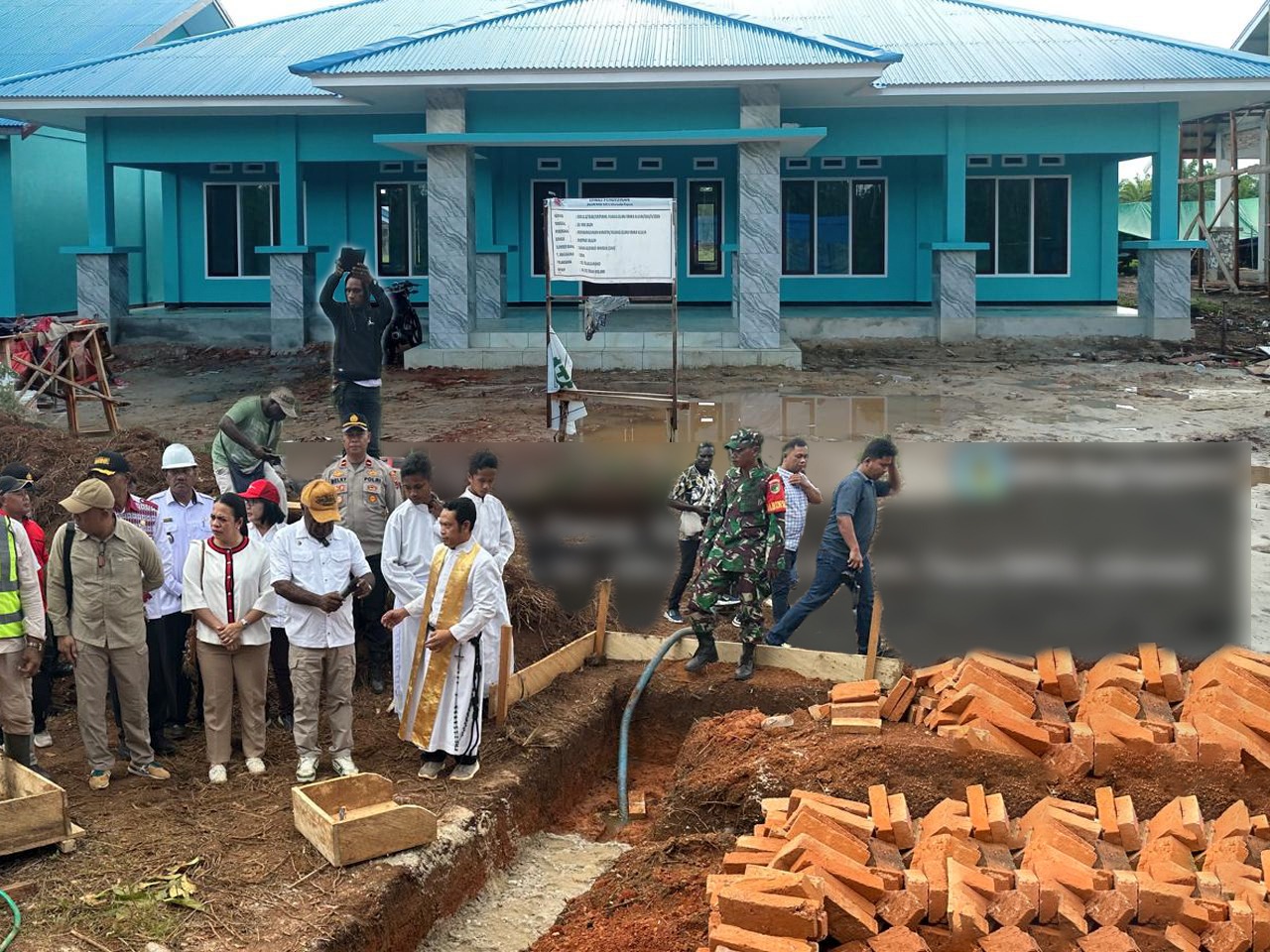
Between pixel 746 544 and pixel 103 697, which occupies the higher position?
pixel 746 544

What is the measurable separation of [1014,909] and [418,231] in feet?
63.0

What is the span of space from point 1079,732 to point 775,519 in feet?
7.67

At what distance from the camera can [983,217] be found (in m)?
22.6

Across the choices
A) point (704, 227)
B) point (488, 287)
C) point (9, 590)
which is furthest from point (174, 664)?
point (704, 227)

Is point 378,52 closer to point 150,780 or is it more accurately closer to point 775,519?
point 775,519

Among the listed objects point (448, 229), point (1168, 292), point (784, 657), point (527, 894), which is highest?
point (448, 229)

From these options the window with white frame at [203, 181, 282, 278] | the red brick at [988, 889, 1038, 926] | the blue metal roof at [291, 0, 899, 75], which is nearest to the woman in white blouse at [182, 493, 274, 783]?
the red brick at [988, 889, 1038, 926]

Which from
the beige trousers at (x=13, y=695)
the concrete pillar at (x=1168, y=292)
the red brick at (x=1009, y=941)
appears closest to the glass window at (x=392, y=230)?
the concrete pillar at (x=1168, y=292)

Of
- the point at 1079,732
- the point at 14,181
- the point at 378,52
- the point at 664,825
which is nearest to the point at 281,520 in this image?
the point at 664,825

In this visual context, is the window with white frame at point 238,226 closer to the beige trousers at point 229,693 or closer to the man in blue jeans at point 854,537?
the man in blue jeans at point 854,537

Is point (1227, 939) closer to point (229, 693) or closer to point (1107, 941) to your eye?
point (1107, 941)

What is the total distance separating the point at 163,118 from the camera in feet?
69.5

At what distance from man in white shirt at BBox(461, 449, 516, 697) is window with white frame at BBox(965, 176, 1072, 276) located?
15946mm

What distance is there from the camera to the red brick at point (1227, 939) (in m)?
5.28
